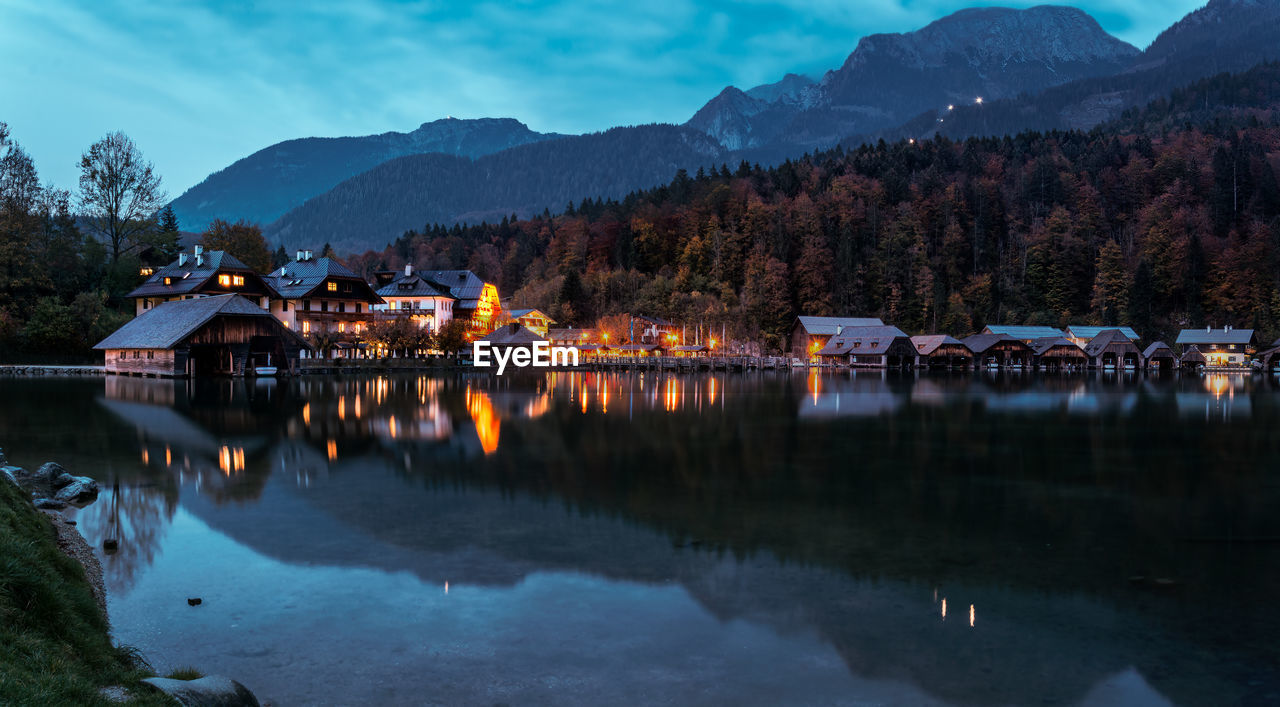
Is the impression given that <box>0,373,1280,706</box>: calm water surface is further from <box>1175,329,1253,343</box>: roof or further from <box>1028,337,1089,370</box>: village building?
<box>1175,329,1253,343</box>: roof

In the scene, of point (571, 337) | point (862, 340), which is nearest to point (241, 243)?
point (571, 337)

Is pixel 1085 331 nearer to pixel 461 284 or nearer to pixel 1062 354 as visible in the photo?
pixel 1062 354

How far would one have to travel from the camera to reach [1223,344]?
84312mm

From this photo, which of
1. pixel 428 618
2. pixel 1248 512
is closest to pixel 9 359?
pixel 428 618

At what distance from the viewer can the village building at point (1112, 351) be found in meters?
83.2

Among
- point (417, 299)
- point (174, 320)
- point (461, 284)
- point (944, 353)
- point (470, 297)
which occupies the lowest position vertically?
point (944, 353)

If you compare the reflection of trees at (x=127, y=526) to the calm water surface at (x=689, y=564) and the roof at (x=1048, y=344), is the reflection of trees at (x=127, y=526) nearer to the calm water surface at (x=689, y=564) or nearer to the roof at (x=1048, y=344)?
the calm water surface at (x=689, y=564)

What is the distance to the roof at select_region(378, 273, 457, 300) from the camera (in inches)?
3012

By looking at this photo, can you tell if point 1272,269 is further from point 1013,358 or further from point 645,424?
point 645,424

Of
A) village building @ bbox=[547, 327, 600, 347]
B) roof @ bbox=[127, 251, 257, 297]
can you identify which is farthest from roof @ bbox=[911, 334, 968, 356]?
roof @ bbox=[127, 251, 257, 297]

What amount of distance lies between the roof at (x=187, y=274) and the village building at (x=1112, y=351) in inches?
3343

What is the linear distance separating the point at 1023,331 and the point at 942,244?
25.4m

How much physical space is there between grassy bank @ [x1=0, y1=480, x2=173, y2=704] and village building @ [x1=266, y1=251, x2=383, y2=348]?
184ft

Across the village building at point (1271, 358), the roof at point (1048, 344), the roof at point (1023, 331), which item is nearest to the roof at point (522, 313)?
the roof at point (1023, 331)
